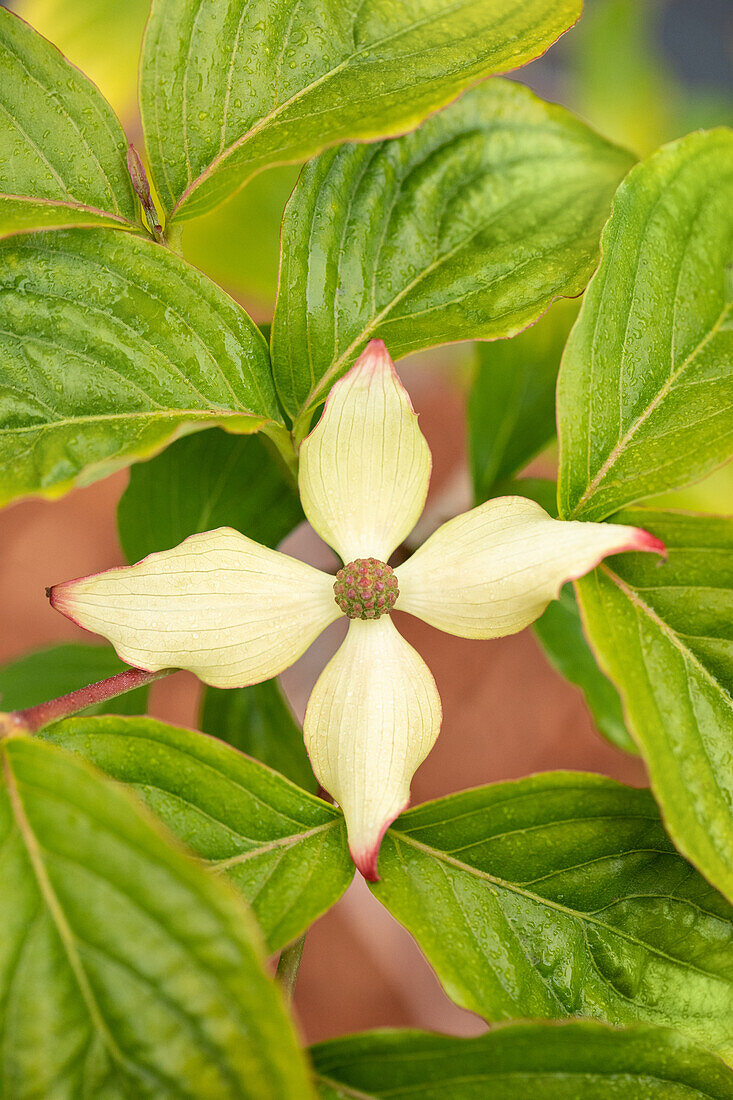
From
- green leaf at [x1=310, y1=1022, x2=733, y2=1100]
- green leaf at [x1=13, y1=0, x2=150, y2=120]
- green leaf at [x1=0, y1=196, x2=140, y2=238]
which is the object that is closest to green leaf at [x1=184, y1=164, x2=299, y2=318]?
green leaf at [x1=13, y1=0, x2=150, y2=120]

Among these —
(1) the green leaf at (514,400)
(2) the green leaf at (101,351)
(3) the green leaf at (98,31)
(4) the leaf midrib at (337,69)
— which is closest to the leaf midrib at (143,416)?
(2) the green leaf at (101,351)

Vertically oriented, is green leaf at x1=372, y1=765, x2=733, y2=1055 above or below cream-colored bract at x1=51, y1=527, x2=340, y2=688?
Answer: below

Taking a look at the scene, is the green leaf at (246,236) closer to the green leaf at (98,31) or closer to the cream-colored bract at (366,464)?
the green leaf at (98,31)

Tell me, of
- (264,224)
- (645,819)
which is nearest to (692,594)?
(645,819)

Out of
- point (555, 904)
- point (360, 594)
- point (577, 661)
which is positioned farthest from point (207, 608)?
point (577, 661)

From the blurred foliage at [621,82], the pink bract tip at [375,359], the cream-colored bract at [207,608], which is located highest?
the blurred foliage at [621,82]

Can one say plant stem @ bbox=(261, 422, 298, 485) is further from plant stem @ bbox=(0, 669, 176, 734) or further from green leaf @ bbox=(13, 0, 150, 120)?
green leaf @ bbox=(13, 0, 150, 120)

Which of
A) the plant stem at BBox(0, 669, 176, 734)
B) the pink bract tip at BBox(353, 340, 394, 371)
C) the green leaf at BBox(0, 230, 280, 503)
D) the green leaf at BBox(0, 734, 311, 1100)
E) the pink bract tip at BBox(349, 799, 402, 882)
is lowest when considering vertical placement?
the green leaf at BBox(0, 734, 311, 1100)
